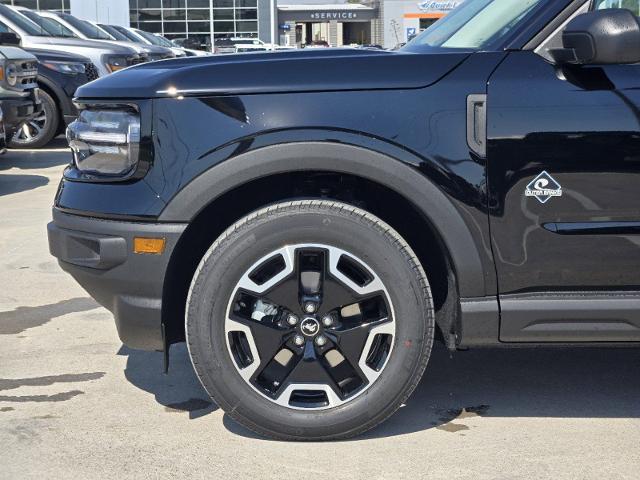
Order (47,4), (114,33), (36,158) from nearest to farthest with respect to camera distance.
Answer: (36,158)
(114,33)
(47,4)

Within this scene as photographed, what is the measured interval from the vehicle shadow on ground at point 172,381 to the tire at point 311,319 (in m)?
0.48

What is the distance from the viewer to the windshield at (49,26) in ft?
49.8

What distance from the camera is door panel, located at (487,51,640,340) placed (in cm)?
327

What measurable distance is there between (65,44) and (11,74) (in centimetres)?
402

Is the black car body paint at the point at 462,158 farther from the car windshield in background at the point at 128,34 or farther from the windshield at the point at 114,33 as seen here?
the car windshield in background at the point at 128,34

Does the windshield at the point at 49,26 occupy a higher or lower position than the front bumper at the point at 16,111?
higher

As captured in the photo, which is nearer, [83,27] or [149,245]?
[149,245]

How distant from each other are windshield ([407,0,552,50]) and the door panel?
0.23 meters

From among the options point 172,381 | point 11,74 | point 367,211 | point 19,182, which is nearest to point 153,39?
point 11,74

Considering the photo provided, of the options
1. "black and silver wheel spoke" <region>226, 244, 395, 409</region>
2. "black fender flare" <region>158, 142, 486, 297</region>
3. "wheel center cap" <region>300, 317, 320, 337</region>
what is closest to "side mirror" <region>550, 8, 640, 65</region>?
"black fender flare" <region>158, 142, 486, 297</region>

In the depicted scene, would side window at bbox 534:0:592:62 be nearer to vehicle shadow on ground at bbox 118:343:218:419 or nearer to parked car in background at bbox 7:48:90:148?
vehicle shadow on ground at bbox 118:343:218:419

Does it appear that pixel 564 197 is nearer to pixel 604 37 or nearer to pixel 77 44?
pixel 604 37

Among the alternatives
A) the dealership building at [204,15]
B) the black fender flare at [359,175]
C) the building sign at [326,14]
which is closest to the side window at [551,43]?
the black fender flare at [359,175]

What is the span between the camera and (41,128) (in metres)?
13.4
